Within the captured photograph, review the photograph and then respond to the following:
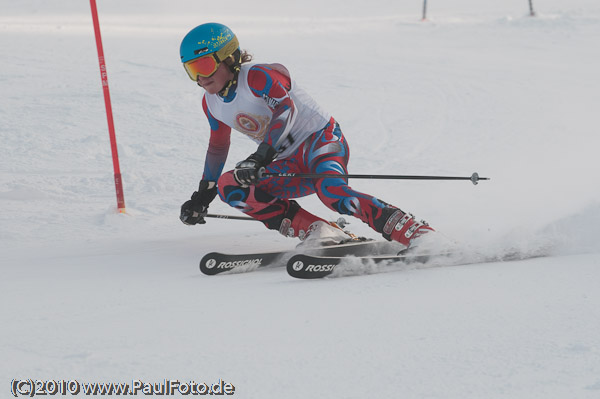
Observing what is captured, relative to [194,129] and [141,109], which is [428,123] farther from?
[141,109]

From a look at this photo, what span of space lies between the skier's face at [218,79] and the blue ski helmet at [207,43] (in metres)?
0.07

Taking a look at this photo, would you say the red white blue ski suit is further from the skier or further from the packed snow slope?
the packed snow slope

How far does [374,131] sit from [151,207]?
139 inches

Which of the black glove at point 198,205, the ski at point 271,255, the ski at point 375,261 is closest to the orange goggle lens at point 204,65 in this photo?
the black glove at point 198,205

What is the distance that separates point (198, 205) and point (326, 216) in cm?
160

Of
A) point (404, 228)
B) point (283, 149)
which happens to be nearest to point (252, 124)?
point (283, 149)

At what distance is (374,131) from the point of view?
28.1 ft

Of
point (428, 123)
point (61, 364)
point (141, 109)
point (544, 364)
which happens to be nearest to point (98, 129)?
point (141, 109)

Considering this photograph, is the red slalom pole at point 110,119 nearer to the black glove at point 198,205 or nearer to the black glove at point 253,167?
the black glove at point 198,205

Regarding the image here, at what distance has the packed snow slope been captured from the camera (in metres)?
2.21

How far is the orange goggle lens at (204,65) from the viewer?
3873 mm

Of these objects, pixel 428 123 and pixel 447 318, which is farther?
pixel 428 123

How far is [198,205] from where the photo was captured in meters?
4.34

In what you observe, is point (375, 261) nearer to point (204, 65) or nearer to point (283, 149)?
point (283, 149)
